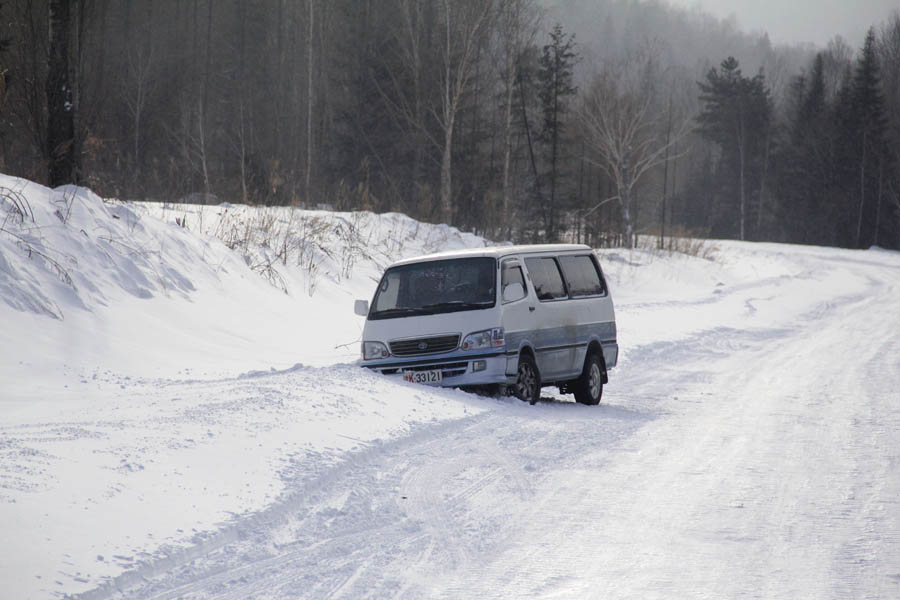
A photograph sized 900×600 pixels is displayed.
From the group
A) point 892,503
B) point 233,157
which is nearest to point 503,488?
point 892,503

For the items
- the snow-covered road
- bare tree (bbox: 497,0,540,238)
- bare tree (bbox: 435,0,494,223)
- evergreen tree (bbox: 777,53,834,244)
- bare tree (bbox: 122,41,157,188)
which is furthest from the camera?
evergreen tree (bbox: 777,53,834,244)

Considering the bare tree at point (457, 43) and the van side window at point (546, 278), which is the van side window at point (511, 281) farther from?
the bare tree at point (457, 43)

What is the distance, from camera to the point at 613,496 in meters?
7.57

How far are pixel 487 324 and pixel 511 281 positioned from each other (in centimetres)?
93

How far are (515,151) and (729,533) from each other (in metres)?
44.3

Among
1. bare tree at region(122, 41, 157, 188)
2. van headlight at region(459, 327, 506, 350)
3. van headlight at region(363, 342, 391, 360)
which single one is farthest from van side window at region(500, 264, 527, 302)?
bare tree at region(122, 41, 157, 188)

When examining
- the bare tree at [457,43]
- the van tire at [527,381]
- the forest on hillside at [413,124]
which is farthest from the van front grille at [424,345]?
the bare tree at [457,43]

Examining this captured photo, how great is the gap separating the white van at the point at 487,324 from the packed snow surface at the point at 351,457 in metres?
0.43

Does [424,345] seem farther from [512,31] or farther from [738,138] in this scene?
[738,138]

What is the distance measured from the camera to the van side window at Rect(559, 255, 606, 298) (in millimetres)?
13609

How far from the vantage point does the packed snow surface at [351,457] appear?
5590 millimetres

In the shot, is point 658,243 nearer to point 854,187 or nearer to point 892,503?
point 892,503

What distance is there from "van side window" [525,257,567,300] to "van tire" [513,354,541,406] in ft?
3.14

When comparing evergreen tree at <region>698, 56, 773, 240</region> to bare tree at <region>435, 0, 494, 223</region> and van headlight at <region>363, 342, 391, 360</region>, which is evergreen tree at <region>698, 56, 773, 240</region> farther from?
van headlight at <region>363, 342, 391, 360</region>
